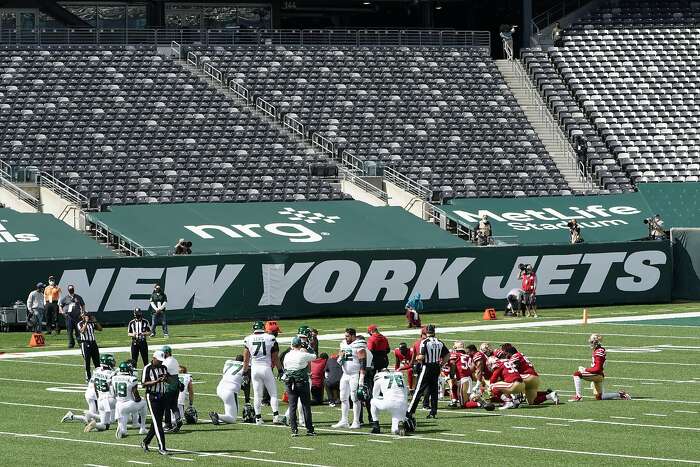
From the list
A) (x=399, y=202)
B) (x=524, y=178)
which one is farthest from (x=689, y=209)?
(x=399, y=202)

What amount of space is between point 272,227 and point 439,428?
24499 millimetres

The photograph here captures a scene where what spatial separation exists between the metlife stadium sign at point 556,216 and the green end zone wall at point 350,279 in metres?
1.68

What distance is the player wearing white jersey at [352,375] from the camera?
23984 mm

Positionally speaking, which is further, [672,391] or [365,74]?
[365,74]

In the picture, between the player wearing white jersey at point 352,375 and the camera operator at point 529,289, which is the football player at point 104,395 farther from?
the camera operator at point 529,289

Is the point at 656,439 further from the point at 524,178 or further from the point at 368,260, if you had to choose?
the point at 524,178

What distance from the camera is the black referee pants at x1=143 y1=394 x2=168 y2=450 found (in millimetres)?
21391

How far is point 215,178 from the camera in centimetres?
5197

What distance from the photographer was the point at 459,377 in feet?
86.7

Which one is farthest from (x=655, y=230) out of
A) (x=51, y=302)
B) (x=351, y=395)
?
(x=351, y=395)

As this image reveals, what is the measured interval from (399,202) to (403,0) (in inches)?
719

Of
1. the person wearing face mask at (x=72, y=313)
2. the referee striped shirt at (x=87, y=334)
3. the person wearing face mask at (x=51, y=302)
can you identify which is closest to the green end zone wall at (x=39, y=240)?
the person wearing face mask at (x=51, y=302)

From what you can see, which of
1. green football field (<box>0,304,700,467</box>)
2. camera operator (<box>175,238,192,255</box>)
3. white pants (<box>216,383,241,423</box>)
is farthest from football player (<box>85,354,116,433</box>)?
camera operator (<box>175,238,192,255</box>)

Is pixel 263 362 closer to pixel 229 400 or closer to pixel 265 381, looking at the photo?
pixel 265 381
